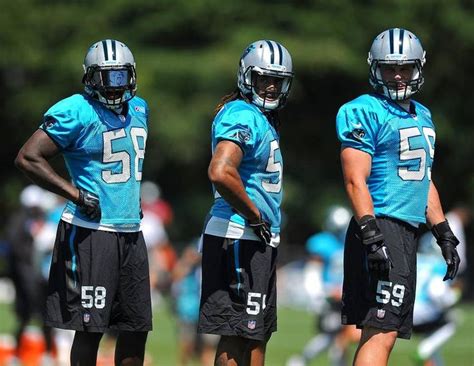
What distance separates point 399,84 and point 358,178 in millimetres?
657

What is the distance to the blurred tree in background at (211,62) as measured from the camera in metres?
28.0

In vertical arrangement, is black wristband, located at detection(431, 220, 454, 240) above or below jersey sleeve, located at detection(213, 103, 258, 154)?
below

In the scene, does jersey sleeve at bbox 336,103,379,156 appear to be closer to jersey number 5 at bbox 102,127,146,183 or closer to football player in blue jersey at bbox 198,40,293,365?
football player in blue jersey at bbox 198,40,293,365

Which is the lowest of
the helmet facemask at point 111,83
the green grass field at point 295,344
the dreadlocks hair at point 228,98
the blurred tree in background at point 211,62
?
the green grass field at point 295,344

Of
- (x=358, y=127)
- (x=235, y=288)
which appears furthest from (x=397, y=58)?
(x=235, y=288)

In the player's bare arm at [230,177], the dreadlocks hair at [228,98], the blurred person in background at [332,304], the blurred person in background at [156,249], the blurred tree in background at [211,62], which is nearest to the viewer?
the player's bare arm at [230,177]

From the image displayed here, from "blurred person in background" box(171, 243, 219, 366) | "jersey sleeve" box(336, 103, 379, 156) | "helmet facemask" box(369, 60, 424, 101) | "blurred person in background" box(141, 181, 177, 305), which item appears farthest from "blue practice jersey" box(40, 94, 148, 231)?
"blurred person in background" box(141, 181, 177, 305)

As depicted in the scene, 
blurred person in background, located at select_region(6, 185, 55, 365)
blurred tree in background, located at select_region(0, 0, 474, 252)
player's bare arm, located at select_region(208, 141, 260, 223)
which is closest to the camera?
player's bare arm, located at select_region(208, 141, 260, 223)

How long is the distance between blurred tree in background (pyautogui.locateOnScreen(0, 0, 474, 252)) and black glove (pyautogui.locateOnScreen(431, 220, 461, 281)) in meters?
19.5

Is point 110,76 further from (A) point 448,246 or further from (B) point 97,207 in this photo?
(A) point 448,246

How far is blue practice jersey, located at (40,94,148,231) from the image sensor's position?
7.43 meters

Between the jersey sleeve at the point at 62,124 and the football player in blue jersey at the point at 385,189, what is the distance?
1.50m

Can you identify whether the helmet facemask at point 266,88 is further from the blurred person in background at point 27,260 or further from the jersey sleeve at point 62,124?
the blurred person in background at point 27,260

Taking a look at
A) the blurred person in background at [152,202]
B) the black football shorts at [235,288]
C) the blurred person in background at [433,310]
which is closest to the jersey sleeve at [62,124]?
the black football shorts at [235,288]
